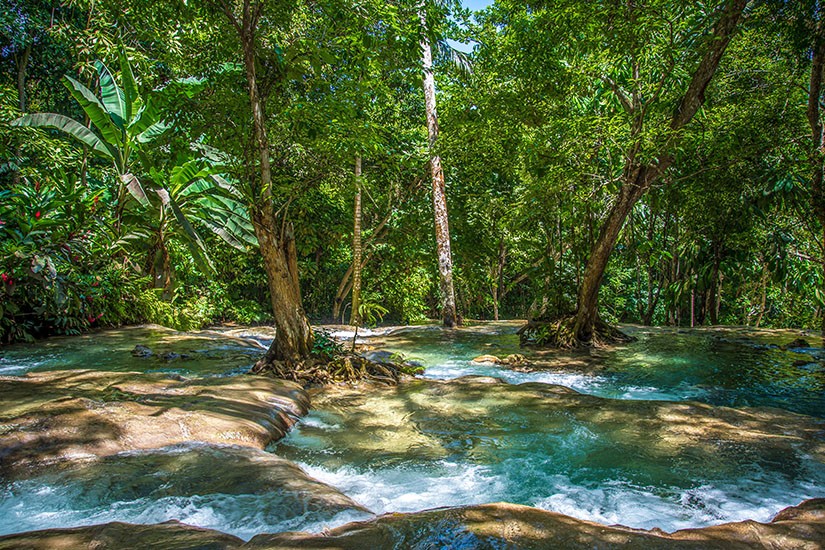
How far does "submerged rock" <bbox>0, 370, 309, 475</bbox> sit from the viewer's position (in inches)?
130

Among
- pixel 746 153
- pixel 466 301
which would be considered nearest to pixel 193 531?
pixel 746 153

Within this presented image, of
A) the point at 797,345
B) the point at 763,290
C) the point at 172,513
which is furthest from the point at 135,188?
the point at 763,290

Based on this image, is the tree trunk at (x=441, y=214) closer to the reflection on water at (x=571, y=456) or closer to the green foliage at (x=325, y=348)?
the green foliage at (x=325, y=348)

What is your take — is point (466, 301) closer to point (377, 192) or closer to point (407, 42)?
point (377, 192)

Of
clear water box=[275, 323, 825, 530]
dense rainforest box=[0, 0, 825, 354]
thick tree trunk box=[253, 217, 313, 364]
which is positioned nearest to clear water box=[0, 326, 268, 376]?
dense rainforest box=[0, 0, 825, 354]

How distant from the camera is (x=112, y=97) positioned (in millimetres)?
9977

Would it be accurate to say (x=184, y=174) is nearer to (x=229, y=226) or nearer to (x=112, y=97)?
(x=229, y=226)

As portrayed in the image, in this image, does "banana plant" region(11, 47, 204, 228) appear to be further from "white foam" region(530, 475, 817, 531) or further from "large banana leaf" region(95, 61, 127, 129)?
"white foam" region(530, 475, 817, 531)

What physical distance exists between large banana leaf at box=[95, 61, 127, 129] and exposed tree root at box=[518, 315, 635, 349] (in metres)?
9.41

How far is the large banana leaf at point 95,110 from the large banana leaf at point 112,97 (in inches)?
7.1

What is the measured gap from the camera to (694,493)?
3340mm

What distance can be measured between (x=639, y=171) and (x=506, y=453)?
6500 mm

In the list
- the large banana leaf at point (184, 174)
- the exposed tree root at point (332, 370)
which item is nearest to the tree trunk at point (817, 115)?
the exposed tree root at point (332, 370)

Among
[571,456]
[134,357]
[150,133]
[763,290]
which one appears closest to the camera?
[571,456]
